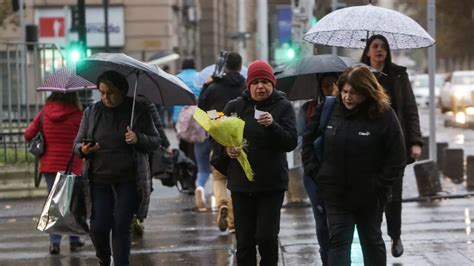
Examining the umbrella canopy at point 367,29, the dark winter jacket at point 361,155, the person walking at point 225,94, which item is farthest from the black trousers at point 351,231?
the person walking at point 225,94

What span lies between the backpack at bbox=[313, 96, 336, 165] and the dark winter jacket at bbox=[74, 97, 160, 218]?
5.22 feet

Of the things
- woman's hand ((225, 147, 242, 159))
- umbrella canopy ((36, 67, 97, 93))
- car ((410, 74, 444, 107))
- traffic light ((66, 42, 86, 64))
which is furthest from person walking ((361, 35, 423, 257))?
car ((410, 74, 444, 107))

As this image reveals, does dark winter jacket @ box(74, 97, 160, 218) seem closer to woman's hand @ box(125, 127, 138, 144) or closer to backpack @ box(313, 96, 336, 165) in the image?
woman's hand @ box(125, 127, 138, 144)

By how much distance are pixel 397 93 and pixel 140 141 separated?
227 centimetres

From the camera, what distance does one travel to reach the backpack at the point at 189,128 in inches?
544

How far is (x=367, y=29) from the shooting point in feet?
29.7

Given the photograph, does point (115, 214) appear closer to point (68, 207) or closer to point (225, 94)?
point (68, 207)

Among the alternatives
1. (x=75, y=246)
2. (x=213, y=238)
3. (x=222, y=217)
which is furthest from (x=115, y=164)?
(x=222, y=217)

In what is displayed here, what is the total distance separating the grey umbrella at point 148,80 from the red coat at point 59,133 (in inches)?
66.4

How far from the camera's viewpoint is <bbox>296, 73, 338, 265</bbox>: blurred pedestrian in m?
8.41

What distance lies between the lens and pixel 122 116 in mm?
8406

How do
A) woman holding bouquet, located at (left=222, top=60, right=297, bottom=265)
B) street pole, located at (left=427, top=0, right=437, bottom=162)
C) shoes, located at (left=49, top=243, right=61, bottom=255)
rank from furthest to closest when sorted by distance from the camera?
1. street pole, located at (left=427, top=0, right=437, bottom=162)
2. shoes, located at (left=49, top=243, right=61, bottom=255)
3. woman holding bouquet, located at (left=222, top=60, right=297, bottom=265)

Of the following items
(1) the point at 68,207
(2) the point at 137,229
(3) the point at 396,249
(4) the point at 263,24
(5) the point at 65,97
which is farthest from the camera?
(4) the point at 263,24

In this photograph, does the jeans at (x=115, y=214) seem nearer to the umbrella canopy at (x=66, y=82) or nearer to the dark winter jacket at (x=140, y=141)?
the dark winter jacket at (x=140, y=141)
